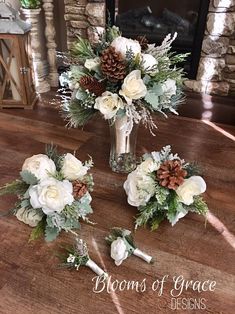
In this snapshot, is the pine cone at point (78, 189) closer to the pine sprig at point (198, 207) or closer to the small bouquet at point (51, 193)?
the small bouquet at point (51, 193)

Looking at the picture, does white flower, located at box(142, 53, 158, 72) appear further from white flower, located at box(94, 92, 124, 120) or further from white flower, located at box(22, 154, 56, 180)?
white flower, located at box(22, 154, 56, 180)

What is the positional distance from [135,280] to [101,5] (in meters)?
1.99

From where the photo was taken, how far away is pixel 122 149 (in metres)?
1.24

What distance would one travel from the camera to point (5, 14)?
178 cm

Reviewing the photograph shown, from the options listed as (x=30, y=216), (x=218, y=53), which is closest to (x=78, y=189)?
(x=30, y=216)

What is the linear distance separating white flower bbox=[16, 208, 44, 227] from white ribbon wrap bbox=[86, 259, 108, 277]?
0.20m

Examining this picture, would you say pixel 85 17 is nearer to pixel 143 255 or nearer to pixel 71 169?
pixel 71 169

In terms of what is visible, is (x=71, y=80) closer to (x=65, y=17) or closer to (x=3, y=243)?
(x=3, y=243)

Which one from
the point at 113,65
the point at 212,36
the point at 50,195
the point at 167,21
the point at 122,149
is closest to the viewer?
the point at 50,195

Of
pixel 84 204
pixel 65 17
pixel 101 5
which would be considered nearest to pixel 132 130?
pixel 84 204

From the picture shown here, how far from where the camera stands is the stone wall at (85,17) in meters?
2.22

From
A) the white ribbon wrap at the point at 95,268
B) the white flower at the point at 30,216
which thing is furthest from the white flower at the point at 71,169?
the white ribbon wrap at the point at 95,268

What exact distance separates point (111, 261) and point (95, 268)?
0.05 m

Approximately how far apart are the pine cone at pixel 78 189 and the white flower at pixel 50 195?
30 millimetres
